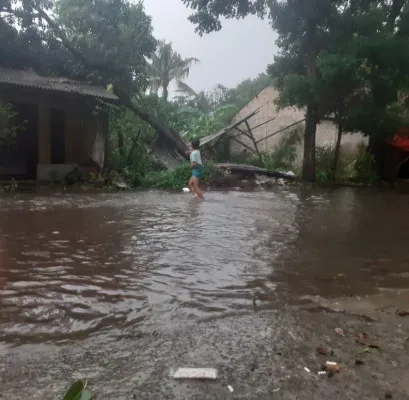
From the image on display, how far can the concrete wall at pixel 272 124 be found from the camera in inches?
864

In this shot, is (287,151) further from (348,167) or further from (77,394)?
(77,394)

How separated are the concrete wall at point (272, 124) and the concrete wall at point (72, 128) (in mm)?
8595

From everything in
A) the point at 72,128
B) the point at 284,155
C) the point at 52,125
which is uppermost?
the point at 52,125

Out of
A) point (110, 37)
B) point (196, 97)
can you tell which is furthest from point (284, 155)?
point (196, 97)

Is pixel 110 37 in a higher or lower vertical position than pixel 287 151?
higher

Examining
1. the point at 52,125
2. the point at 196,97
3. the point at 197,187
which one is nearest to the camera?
the point at 197,187

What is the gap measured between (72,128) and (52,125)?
1.29m

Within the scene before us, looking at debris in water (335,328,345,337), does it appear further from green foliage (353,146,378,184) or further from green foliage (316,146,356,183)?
green foliage (353,146,378,184)

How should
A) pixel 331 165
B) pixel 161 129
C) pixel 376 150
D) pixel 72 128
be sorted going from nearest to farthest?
pixel 72 128 → pixel 161 129 → pixel 331 165 → pixel 376 150

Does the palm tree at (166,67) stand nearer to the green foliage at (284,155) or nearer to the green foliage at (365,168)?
the green foliage at (284,155)

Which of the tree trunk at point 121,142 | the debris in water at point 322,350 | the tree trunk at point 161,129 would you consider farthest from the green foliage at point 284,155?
the debris in water at point 322,350

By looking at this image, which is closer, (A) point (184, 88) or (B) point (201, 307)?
(B) point (201, 307)

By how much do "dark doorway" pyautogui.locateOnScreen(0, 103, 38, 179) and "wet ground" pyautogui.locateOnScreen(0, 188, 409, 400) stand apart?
351 inches

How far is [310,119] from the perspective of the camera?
1806 centimetres
